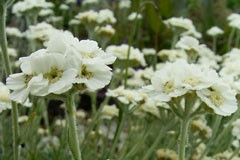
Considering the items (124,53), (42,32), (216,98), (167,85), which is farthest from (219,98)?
(42,32)

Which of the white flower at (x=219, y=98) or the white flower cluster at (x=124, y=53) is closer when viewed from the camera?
the white flower at (x=219, y=98)

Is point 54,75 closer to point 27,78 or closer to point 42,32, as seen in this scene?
point 27,78

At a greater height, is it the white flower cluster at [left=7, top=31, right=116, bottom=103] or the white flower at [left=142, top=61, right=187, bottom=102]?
the white flower cluster at [left=7, top=31, right=116, bottom=103]

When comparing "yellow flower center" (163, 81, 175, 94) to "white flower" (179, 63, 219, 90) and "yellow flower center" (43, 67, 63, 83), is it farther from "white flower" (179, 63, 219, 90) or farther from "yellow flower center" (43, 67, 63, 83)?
"yellow flower center" (43, 67, 63, 83)

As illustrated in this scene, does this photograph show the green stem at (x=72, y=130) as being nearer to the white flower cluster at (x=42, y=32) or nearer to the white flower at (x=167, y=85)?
the white flower at (x=167, y=85)

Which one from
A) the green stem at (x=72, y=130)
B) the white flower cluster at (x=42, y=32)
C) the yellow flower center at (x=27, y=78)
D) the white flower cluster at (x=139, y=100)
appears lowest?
the white flower cluster at (x=139, y=100)

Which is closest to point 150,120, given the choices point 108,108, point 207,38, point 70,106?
point 108,108

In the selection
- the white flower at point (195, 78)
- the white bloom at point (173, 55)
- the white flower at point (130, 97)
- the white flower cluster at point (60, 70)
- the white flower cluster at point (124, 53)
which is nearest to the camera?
the white flower cluster at point (60, 70)

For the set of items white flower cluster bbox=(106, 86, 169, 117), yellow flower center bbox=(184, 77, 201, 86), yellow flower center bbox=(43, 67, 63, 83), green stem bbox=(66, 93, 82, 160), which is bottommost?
white flower cluster bbox=(106, 86, 169, 117)

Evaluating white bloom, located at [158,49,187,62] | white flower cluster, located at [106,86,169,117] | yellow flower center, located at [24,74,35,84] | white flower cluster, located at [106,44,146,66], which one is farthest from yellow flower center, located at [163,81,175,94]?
white bloom, located at [158,49,187,62]

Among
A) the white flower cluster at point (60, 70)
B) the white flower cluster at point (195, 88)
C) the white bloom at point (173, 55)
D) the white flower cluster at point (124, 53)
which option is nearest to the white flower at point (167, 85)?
the white flower cluster at point (195, 88)
